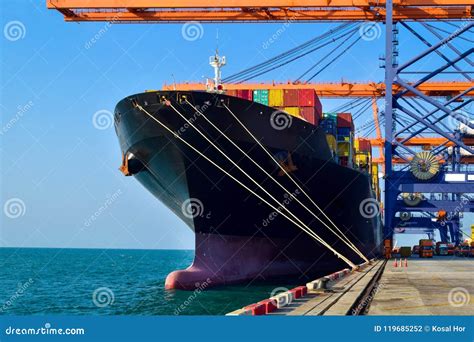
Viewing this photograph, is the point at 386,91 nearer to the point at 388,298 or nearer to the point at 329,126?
the point at 329,126

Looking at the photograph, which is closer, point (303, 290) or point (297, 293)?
point (297, 293)

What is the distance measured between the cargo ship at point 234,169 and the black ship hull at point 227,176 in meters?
0.04

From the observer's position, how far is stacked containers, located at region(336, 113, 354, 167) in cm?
3080

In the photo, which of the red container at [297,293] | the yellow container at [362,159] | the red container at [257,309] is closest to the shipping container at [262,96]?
the yellow container at [362,159]

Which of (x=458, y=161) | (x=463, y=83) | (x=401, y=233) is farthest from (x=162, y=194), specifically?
(x=401, y=233)

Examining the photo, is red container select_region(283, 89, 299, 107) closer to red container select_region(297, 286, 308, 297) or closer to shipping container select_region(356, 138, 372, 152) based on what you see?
red container select_region(297, 286, 308, 297)

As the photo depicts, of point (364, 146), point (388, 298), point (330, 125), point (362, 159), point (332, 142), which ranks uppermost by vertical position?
point (364, 146)

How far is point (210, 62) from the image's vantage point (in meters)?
25.7

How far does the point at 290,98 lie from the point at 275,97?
0.67 metres

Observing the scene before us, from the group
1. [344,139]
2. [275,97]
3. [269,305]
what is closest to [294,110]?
[275,97]

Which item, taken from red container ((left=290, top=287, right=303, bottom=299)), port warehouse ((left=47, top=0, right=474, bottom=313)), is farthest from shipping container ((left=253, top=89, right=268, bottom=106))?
red container ((left=290, top=287, right=303, bottom=299))

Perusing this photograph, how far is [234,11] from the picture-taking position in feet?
90.4

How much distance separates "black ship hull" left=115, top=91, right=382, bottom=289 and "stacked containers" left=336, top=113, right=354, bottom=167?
4752mm

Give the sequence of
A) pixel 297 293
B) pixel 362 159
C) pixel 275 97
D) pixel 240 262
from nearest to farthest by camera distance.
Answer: pixel 297 293 < pixel 240 262 < pixel 275 97 < pixel 362 159
